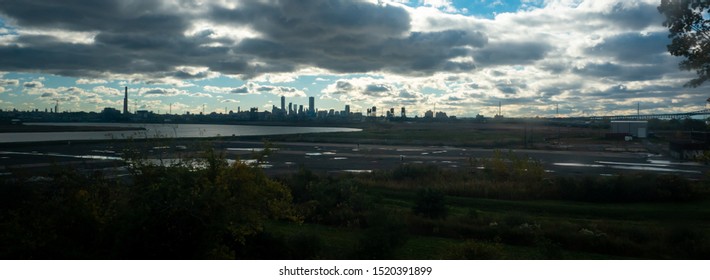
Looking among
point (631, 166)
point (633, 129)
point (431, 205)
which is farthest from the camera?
point (633, 129)

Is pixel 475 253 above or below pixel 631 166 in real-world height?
above

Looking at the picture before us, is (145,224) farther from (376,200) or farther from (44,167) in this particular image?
(44,167)

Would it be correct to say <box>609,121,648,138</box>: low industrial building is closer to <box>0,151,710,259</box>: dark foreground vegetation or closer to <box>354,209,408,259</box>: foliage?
<box>0,151,710,259</box>: dark foreground vegetation

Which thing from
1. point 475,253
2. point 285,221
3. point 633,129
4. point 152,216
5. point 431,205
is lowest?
point 285,221

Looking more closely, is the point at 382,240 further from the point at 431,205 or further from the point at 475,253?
the point at 431,205

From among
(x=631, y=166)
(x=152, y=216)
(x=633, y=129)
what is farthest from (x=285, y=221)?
(x=633, y=129)

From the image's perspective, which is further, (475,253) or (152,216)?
(475,253)

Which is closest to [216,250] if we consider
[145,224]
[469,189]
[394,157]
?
[145,224]
